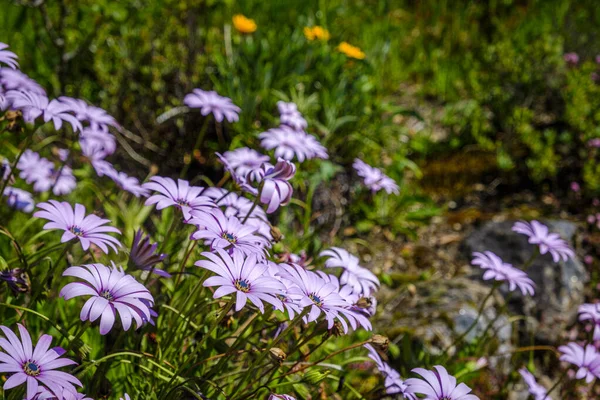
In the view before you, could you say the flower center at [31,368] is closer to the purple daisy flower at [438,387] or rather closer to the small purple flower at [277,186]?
the small purple flower at [277,186]

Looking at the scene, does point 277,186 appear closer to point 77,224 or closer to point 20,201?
point 77,224

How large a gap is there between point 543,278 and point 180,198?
2335 millimetres

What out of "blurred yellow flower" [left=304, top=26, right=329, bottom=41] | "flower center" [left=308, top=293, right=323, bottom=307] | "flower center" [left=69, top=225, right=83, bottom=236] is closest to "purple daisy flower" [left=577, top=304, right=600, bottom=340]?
"flower center" [left=308, top=293, right=323, bottom=307]

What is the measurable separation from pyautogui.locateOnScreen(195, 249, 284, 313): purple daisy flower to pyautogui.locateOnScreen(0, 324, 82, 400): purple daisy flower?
0.31 m

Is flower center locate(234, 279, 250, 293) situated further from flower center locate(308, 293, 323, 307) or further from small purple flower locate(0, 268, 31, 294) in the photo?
small purple flower locate(0, 268, 31, 294)

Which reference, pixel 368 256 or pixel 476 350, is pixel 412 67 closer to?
pixel 368 256

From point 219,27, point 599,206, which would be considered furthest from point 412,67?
point 599,206

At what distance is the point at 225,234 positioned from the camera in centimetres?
132

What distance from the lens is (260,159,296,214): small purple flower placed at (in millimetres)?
1430

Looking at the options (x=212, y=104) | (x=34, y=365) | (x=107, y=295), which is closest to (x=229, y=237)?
(x=107, y=295)

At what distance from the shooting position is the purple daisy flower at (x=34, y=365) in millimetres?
1038

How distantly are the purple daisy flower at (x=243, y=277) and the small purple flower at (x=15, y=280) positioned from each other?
52 cm

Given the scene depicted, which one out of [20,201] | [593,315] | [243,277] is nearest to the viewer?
[243,277]

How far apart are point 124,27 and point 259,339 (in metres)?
2.45
